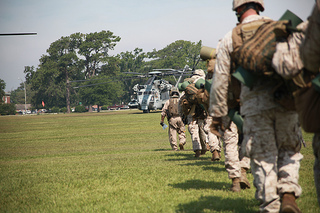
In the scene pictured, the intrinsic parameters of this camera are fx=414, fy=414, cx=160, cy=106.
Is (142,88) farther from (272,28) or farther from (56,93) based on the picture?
(56,93)

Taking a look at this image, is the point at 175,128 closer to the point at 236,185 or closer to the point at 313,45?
the point at 236,185

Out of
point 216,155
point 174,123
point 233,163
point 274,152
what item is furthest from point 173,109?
point 274,152

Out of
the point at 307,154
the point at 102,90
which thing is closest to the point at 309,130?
the point at 307,154

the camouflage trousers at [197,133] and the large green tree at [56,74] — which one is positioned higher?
the large green tree at [56,74]

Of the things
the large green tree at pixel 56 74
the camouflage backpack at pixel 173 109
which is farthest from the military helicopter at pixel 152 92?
the large green tree at pixel 56 74

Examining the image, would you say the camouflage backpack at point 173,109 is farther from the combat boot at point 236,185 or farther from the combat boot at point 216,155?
the combat boot at point 236,185

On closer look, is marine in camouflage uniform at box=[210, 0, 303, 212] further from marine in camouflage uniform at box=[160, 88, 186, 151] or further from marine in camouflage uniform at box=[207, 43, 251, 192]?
marine in camouflage uniform at box=[160, 88, 186, 151]

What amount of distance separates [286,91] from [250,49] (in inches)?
22.4

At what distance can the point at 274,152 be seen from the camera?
4156 mm

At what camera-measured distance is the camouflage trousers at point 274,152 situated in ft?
13.5

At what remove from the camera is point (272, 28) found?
4.04m

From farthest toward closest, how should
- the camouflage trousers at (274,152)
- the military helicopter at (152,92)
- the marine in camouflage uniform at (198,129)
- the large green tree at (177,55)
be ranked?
the large green tree at (177,55)
the military helicopter at (152,92)
the marine in camouflage uniform at (198,129)
the camouflage trousers at (274,152)

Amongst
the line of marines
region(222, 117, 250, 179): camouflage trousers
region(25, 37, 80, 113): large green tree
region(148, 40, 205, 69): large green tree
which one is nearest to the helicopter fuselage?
region(222, 117, 250, 179): camouflage trousers

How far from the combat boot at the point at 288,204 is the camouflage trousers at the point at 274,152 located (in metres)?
0.05
